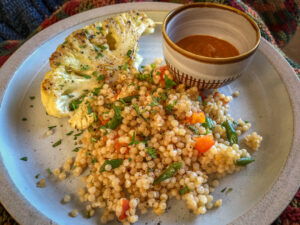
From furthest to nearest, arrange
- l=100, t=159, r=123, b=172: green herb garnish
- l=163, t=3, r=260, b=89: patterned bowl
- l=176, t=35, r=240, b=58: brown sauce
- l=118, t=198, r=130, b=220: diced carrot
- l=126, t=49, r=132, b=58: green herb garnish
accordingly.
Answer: l=126, t=49, r=132, b=58: green herb garnish, l=176, t=35, r=240, b=58: brown sauce, l=163, t=3, r=260, b=89: patterned bowl, l=100, t=159, r=123, b=172: green herb garnish, l=118, t=198, r=130, b=220: diced carrot

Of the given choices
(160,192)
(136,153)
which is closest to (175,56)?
(136,153)

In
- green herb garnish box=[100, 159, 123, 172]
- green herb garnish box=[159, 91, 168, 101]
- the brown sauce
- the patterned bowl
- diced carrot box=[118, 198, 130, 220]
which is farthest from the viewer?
the brown sauce

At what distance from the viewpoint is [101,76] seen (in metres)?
2.14

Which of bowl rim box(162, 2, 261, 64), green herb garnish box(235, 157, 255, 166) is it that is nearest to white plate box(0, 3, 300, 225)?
green herb garnish box(235, 157, 255, 166)

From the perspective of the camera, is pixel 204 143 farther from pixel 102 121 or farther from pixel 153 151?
pixel 102 121

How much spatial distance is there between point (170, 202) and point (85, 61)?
4.16 feet

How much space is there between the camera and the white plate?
62.7 inches

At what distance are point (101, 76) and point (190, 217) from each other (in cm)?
123

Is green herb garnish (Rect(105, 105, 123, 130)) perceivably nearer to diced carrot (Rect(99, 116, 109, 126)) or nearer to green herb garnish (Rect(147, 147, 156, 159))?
diced carrot (Rect(99, 116, 109, 126))

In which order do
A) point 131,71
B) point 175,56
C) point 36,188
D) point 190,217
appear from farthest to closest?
point 131,71 → point 175,56 → point 36,188 → point 190,217

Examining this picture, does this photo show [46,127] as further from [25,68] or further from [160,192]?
[160,192]

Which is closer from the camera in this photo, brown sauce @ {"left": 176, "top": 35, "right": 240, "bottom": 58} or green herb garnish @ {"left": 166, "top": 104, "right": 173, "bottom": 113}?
green herb garnish @ {"left": 166, "top": 104, "right": 173, "bottom": 113}

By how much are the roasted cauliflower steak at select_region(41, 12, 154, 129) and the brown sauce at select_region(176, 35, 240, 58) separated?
0.49 m

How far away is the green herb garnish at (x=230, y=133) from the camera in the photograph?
1.90 m
